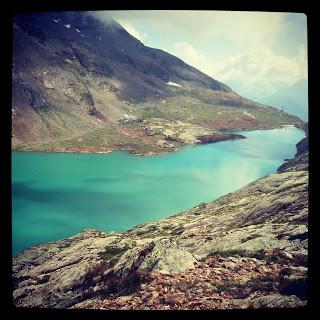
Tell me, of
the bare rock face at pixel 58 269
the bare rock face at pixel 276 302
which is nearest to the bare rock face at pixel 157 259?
the bare rock face at pixel 58 269

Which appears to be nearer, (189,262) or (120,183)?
(189,262)

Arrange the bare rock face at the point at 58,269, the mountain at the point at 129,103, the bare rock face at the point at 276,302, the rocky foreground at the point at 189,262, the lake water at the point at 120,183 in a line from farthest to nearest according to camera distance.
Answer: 1. the mountain at the point at 129,103
2. the lake water at the point at 120,183
3. the bare rock face at the point at 58,269
4. the rocky foreground at the point at 189,262
5. the bare rock face at the point at 276,302

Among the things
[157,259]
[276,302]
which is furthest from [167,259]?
[276,302]

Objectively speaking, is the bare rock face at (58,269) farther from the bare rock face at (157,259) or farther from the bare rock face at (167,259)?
the bare rock face at (167,259)

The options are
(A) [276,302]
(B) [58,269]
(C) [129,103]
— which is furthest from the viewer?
(C) [129,103]

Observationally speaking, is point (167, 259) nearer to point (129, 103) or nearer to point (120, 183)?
point (120, 183)
